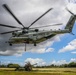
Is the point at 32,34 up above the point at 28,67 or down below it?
above

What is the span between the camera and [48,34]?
2603 inches

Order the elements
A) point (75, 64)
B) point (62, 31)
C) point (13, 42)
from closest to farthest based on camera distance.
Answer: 1. point (62, 31)
2. point (13, 42)
3. point (75, 64)

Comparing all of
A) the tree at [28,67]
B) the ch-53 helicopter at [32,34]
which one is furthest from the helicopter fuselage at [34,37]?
the tree at [28,67]

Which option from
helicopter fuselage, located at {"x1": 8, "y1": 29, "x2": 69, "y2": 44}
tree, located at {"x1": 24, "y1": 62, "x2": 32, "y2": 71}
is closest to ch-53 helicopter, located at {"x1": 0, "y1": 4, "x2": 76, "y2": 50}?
helicopter fuselage, located at {"x1": 8, "y1": 29, "x2": 69, "y2": 44}

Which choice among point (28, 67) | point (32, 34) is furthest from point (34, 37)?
Answer: point (28, 67)

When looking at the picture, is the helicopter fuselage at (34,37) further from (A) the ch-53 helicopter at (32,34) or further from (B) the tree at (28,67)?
(B) the tree at (28,67)

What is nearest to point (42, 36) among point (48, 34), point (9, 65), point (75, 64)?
point (48, 34)

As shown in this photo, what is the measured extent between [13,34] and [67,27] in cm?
1447

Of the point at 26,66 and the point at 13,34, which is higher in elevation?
the point at 13,34

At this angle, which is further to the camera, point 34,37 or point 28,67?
point 28,67

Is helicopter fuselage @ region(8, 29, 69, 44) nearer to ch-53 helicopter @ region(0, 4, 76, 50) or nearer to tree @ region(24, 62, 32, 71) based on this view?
ch-53 helicopter @ region(0, 4, 76, 50)

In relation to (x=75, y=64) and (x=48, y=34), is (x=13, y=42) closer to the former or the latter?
(x=48, y=34)

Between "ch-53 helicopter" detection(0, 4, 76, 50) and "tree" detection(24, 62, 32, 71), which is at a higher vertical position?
"ch-53 helicopter" detection(0, 4, 76, 50)

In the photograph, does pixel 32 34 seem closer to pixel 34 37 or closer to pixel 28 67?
pixel 34 37
